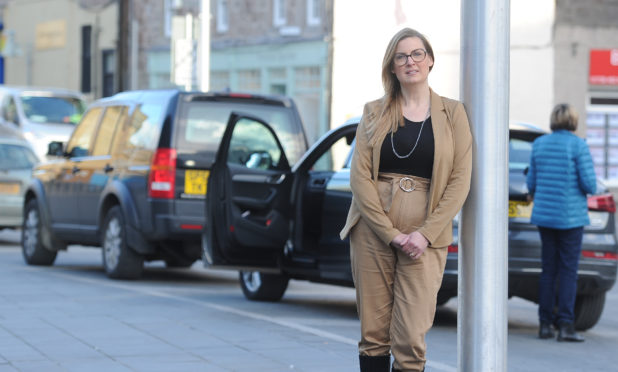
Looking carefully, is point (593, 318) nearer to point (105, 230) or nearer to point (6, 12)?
point (105, 230)

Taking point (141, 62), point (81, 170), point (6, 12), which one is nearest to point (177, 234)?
point (81, 170)

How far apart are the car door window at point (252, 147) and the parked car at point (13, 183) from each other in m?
6.57

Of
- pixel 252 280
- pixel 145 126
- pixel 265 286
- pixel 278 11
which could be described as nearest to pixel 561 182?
pixel 265 286

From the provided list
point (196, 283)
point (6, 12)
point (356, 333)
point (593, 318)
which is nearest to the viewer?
point (356, 333)

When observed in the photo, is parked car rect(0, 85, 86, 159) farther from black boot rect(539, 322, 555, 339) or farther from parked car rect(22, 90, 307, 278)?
black boot rect(539, 322, 555, 339)

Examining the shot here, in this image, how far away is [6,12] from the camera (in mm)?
48812

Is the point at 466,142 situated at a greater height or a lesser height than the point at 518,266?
greater

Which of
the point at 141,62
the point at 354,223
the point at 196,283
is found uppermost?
the point at 141,62

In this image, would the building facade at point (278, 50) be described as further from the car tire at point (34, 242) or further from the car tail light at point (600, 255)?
the car tail light at point (600, 255)

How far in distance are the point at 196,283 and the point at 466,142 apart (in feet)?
27.7

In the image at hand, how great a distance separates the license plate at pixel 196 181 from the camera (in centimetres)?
1273

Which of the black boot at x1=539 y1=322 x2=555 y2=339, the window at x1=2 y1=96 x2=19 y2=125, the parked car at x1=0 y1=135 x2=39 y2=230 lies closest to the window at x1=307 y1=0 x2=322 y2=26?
the window at x1=2 y1=96 x2=19 y2=125

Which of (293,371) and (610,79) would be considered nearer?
(293,371)

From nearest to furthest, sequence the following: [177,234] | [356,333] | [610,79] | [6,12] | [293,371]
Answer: [293,371] → [356,333] → [177,234] → [610,79] → [6,12]
